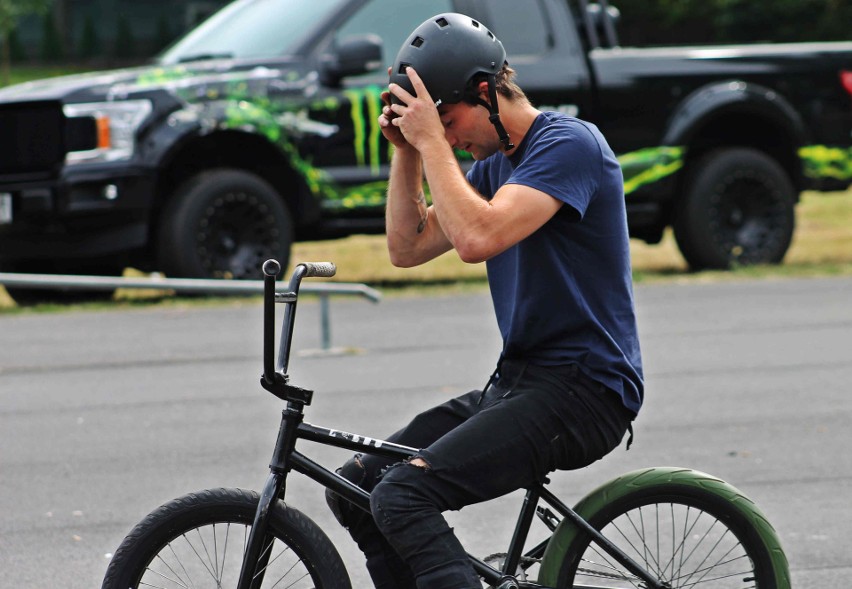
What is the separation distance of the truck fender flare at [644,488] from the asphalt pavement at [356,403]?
4.19 ft

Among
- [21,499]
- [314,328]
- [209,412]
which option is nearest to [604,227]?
[21,499]

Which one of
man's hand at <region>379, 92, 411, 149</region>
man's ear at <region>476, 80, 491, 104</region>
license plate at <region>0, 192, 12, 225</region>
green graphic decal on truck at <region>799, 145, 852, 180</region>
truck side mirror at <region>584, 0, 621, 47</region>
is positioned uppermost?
man's ear at <region>476, 80, 491, 104</region>

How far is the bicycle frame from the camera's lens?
370 centimetres

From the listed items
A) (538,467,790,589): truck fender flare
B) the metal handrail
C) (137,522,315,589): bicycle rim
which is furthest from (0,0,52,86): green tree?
(538,467,790,589): truck fender flare

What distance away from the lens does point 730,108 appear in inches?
507

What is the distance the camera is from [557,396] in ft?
12.6

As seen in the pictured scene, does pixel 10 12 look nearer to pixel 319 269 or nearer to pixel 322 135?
pixel 322 135

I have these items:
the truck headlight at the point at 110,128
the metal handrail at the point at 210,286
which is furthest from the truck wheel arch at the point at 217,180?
the metal handrail at the point at 210,286

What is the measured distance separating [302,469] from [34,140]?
8023mm

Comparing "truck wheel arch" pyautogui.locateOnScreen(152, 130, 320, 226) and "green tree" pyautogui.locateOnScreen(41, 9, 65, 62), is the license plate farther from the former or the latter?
"green tree" pyautogui.locateOnScreen(41, 9, 65, 62)

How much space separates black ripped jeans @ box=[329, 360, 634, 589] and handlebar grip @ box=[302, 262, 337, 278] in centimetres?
46

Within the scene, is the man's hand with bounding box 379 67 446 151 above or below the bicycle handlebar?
above

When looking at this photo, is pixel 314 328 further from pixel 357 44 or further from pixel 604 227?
pixel 604 227

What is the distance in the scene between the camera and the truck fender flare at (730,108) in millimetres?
12703
